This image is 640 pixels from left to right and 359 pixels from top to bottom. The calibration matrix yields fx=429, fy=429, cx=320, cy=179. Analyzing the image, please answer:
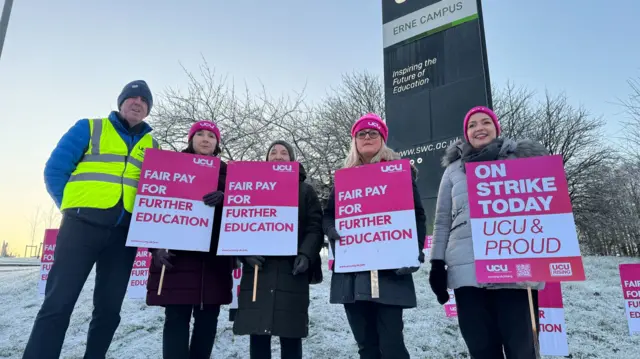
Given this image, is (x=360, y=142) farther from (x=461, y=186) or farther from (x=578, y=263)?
(x=578, y=263)

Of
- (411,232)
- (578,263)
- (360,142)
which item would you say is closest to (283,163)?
(360,142)

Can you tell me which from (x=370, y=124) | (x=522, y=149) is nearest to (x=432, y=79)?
(x=370, y=124)

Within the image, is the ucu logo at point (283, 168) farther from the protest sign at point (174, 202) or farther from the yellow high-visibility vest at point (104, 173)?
the yellow high-visibility vest at point (104, 173)

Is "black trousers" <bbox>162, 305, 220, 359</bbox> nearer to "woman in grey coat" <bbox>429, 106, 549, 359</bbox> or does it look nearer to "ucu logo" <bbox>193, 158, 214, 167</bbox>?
"ucu logo" <bbox>193, 158, 214, 167</bbox>

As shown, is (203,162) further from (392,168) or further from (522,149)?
(522,149)

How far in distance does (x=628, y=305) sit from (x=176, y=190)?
556 centimetres

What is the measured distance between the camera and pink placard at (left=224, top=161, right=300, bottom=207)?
3.38 metres

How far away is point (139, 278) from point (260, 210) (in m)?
4.01

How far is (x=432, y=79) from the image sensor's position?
27.2 feet

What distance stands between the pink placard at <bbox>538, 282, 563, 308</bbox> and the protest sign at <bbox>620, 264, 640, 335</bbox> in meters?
1.61

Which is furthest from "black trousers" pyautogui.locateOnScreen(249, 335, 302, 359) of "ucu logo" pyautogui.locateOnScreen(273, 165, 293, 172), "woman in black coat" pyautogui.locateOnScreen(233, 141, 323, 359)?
"ucu logo" pyautogui.locateOnScreen(273, 165, 293, 172)

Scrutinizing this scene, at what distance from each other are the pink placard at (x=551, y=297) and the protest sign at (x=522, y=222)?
6.98ft

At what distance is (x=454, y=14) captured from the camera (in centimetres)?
823

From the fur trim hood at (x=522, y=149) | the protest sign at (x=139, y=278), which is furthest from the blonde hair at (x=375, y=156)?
the protest sign at (x=139, y=278)
